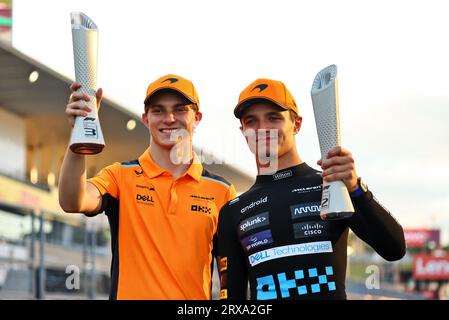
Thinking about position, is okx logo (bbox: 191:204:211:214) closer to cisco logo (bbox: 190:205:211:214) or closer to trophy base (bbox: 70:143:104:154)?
cisco logo (bbox: 190:205:211:214)

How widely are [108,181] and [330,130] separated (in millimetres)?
1853

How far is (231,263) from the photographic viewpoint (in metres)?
4.52

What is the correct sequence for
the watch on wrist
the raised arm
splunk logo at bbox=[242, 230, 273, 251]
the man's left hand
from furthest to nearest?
splunk logo at bbox=[242, 230, 273, 251]
the raised arm
the watch on wrist
the man's left hand

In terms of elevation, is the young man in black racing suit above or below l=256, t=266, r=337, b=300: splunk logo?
above

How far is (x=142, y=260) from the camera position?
485 cm

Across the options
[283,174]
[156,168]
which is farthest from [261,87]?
[156,168]

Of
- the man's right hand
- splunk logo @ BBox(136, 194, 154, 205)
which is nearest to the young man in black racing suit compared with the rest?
splunk logo @ BBox(136, 194, 154, 205)

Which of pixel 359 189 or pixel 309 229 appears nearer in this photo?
pixel 359 189

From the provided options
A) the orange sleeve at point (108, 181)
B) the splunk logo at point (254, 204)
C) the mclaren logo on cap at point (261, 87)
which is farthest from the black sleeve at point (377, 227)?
the orange sleeve at point (108, 181)

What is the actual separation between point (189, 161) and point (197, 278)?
79 cm

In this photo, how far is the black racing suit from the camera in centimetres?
402

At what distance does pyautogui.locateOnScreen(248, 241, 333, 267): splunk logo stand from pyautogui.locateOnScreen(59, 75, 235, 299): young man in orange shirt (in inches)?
27.2

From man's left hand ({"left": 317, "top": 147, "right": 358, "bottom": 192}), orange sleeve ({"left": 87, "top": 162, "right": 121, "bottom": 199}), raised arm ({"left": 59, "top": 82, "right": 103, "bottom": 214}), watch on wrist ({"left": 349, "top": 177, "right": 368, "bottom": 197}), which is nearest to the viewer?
man's left hand ({"left": 317, "top": 147, "right": 358, "bottom": 192})

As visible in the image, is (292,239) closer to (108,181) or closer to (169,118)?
(169,118)
